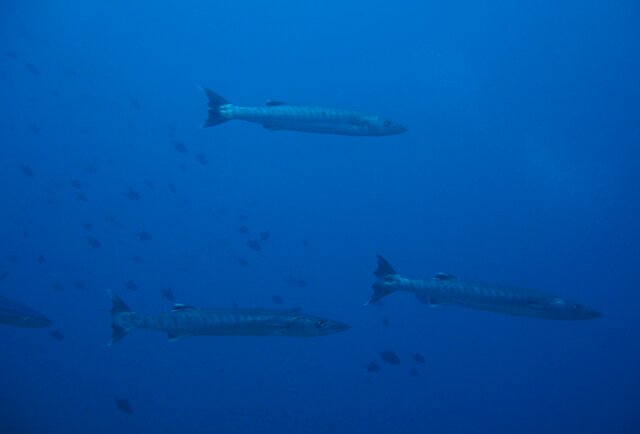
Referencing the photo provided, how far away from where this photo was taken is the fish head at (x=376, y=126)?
28.9ft

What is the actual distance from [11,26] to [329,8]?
23.9m

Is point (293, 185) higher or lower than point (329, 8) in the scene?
lower

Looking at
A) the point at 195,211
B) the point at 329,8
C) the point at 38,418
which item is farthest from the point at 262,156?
the point at 38,418

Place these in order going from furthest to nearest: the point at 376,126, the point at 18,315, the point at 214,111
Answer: the point at 376,126 → the point at 214,111 → the point at 18,315

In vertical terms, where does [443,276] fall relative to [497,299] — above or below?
above

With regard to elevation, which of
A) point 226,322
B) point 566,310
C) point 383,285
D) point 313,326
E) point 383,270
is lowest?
point 226,322

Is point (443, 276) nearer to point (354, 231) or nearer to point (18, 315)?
point (18, 315)

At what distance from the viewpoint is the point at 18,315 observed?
7.93 metres

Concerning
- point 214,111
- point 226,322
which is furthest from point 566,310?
point 214,111

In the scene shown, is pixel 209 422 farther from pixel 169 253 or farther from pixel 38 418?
pixel 169 253

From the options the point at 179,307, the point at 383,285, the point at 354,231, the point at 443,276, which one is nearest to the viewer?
the point at 179,307

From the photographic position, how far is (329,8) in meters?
41.2

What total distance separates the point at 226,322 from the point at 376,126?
4669mm

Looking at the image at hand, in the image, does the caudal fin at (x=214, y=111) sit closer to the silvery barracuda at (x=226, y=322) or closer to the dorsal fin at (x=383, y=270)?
the silvery barracuda at (x=226, y=322)
